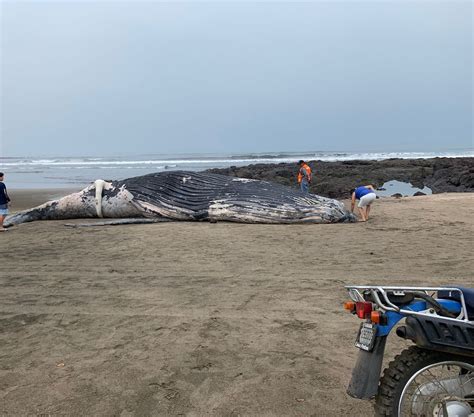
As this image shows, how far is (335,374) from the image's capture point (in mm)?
3266

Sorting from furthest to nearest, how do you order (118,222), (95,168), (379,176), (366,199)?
(95,168)
(379,176)
(366,199)
(118,222)

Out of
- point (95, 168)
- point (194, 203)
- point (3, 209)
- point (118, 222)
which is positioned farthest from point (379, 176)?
point (95, 168)

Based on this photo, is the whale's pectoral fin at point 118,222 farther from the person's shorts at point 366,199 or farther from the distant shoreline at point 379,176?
the distant shoreline at point 379,176

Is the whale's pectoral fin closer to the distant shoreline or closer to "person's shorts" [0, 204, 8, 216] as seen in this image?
"person's shorts" [0, 204, 8, 216]

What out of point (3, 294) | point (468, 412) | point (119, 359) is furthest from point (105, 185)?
point (468, 412)

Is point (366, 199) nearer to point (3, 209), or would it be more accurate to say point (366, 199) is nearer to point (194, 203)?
point (194, 203)

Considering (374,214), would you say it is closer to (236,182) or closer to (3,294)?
(236,182)

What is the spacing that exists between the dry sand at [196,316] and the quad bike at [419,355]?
0.63 meters

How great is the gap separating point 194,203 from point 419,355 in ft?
27.0

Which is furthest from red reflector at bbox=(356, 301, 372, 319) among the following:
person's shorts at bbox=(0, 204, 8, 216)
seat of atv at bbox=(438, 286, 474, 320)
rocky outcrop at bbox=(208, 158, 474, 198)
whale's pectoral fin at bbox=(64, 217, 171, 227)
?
rocky outcrop at bbox=(208, 158, 474, 198)

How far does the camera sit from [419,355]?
2348mm

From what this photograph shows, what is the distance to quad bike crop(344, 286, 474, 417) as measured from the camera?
7.43 ft

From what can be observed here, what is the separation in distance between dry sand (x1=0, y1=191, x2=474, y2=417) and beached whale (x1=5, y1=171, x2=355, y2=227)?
4.24ft

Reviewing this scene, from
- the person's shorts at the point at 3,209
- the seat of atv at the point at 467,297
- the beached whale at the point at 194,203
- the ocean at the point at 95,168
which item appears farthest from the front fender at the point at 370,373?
the ocean at the point at 95,168
